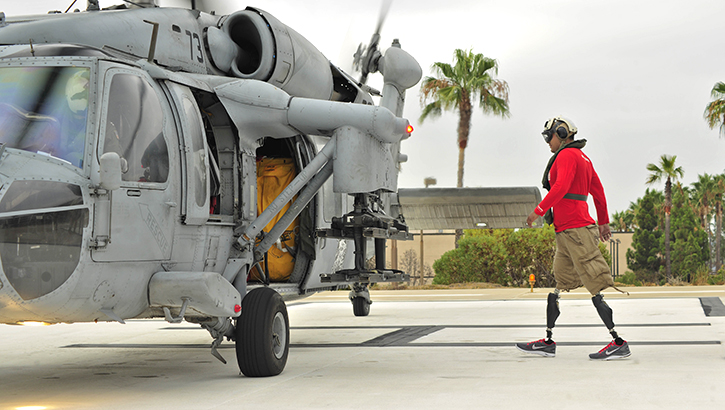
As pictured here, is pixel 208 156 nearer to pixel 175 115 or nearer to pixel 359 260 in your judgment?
pixel 175 115

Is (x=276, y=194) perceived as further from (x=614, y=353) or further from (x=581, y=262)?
Answer: (x=614, y=353)

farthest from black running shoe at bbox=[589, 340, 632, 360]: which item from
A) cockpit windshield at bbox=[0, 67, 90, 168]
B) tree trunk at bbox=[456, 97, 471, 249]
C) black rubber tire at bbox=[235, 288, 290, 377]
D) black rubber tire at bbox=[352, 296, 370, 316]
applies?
tree trunk at bbox=[456, 97, 471, 249]

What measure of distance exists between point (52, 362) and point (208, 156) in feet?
10.2

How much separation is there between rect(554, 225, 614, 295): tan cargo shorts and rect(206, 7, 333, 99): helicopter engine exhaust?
9.80ft

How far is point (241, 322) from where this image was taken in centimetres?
621

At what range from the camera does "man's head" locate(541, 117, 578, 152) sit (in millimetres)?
7234

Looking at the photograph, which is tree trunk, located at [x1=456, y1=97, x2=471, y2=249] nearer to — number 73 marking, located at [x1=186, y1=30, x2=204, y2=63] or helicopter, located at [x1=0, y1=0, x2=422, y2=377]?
helicopter, located at [x1=0, y1=0, x2=422, y2=377]

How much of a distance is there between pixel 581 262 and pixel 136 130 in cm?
384

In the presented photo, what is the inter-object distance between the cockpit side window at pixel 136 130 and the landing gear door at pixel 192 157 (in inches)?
8.6

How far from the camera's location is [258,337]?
6.14m

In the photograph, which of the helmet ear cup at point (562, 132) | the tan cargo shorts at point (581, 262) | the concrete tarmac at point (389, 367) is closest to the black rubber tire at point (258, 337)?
the concrete tarmac at point (389, 367)

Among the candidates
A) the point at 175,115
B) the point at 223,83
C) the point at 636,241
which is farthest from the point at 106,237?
the point at 636,241

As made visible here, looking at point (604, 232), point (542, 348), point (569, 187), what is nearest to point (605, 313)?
point (542, 348)

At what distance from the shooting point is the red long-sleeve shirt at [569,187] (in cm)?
689
